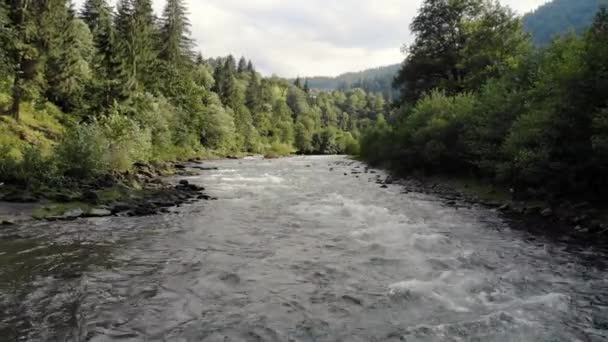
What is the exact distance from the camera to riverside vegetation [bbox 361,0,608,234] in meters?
15.2

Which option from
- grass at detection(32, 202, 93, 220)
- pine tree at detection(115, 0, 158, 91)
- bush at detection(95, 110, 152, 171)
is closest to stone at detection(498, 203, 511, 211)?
grass at detection(32, 202, 93, 220)

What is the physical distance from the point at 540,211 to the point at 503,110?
6.98 m

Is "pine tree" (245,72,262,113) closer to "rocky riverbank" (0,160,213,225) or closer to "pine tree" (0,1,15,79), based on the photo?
"pine tree" (0,1,15,79)

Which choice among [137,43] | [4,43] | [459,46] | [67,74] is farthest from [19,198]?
[459,46]

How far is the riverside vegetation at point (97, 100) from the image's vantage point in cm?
2205

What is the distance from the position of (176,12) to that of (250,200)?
5236 centimetres

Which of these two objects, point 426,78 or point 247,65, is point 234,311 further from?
point 247,65

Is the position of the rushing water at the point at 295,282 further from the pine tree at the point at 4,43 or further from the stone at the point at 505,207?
the pine tree at the point at 4,43

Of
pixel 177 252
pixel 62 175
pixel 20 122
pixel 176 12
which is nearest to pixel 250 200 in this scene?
pixel 62 175

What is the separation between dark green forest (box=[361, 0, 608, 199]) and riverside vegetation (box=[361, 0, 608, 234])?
0.16 ft

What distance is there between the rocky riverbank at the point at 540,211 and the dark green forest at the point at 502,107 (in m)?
0.62

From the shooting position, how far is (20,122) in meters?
36.3

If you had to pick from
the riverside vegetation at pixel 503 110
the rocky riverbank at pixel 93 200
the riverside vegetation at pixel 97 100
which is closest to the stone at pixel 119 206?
the rocky riverbank at pixel 93 200

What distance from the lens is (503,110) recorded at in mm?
22328
